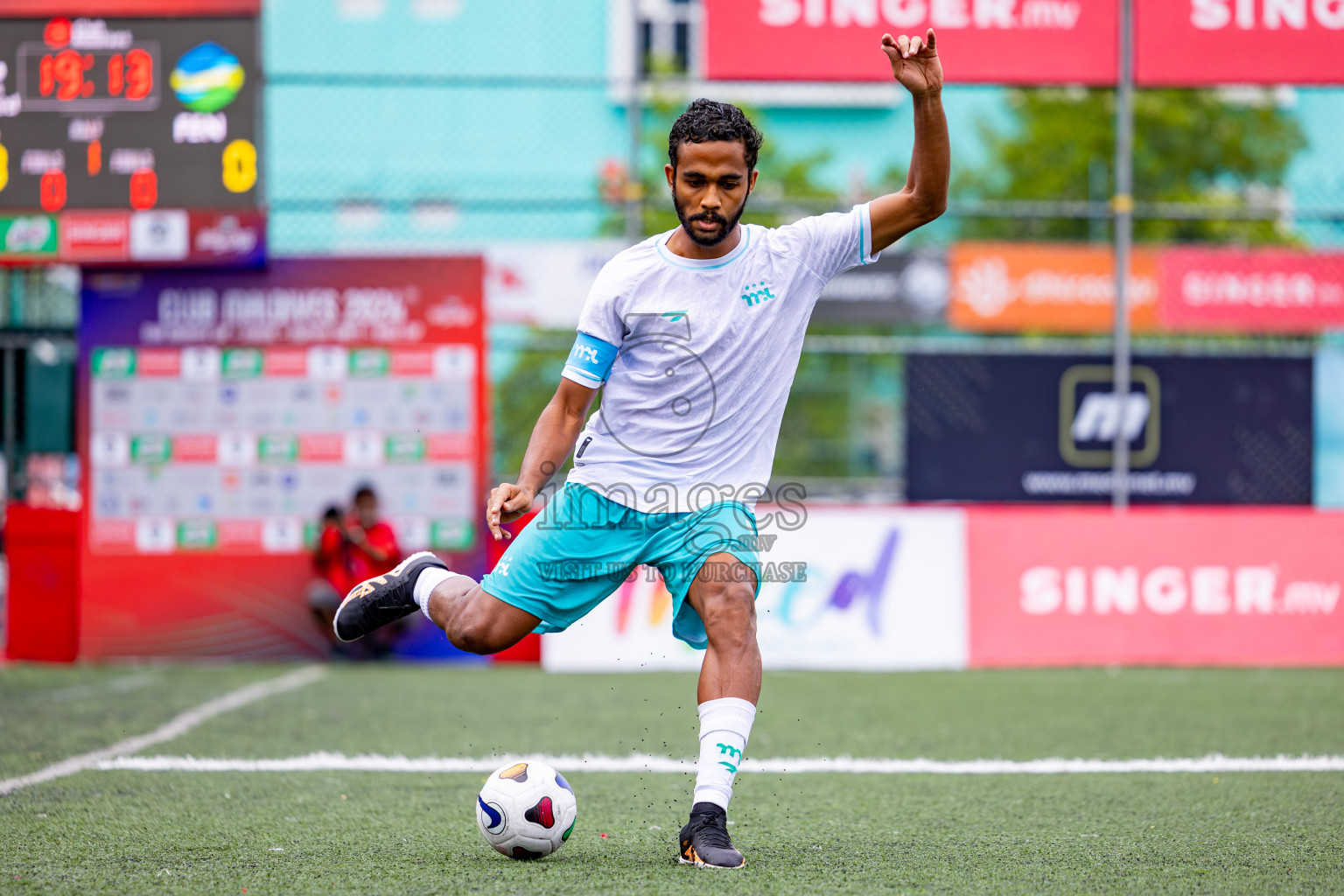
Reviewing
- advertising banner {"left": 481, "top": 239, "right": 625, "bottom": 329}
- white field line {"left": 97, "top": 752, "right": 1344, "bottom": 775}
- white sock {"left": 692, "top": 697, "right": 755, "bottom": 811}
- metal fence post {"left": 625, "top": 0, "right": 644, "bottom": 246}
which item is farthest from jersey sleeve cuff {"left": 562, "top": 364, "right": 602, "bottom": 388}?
advertising banner {"left": 481, "top": 239, "right": 625, "bottom": 329}

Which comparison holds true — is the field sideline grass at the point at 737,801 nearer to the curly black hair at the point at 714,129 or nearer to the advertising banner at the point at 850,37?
the curly black hair at the point at 714,129

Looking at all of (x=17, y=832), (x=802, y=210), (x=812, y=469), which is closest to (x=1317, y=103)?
A: (x=812, y=469)

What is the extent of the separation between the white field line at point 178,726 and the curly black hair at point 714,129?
3.13 m

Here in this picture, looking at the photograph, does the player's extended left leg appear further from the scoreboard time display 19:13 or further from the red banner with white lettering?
the scoreboard time display 19:13

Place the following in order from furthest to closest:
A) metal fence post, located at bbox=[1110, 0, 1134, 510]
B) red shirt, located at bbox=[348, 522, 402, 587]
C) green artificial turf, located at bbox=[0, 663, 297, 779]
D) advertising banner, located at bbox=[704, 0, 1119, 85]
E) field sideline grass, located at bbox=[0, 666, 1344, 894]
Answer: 1. red shirt, located at bbox=[348, 522, 402, 587]
2. metal fence post, located at bbox=[1110, 0, 1134, 510]
3. advertising banner, located at bbox=[704, 0, 1119, 85]
4. green artificial turf, located at bbox=[0, 663, 297, 779]
5. field sideline grass, located at bbox=[0, 666, 1344, 894]

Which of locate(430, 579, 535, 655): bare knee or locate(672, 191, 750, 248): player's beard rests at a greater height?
locate(672, 191, 750, 248): player's beard

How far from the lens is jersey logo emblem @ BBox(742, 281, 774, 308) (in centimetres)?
384

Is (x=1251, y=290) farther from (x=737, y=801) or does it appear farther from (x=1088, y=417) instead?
(x=737, y=801)

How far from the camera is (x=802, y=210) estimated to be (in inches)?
523

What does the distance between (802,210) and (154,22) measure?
6.27 metres

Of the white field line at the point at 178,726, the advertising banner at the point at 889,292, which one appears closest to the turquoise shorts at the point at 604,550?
the white field line at the point at 178,726

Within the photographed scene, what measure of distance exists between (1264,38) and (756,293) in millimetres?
6596

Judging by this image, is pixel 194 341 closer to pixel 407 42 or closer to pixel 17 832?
pixel 17 832

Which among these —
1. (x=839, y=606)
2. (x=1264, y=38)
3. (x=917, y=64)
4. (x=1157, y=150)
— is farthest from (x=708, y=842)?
(x=1157, y=150)
